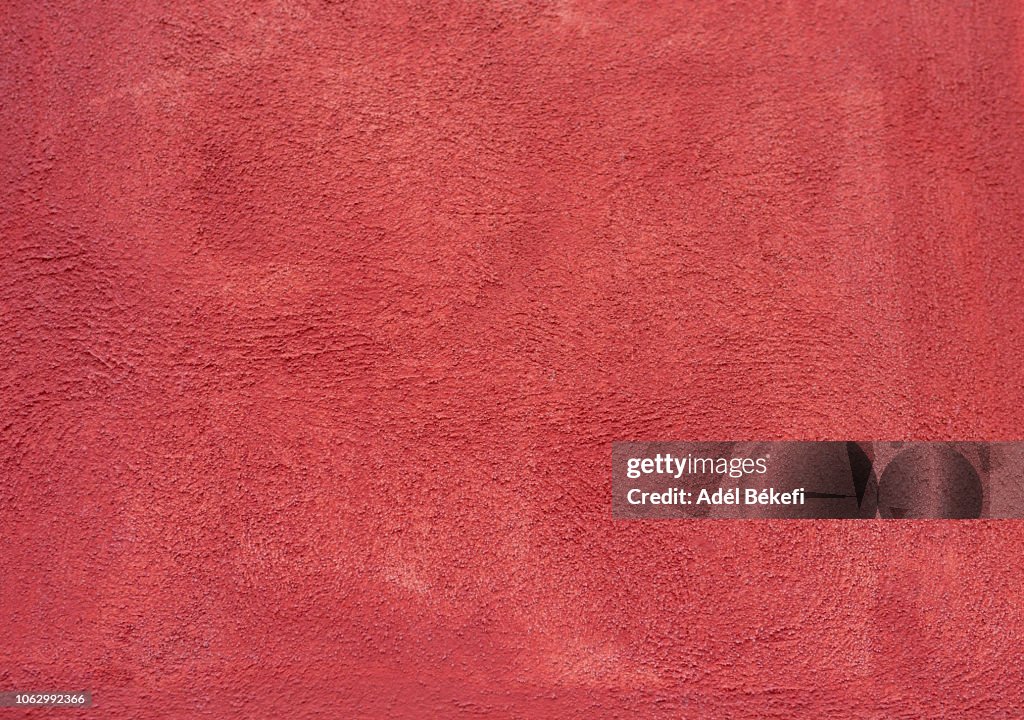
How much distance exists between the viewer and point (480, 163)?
1662 millimetres

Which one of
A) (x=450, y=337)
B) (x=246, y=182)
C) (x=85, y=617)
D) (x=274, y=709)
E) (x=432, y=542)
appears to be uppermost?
(x=246, y=182)

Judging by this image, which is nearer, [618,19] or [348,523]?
[348,523]

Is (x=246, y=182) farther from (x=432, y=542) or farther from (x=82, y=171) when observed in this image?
(x=432, y=542)

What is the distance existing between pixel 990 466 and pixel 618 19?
1.44 m

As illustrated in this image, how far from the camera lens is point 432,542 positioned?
5.24 ft

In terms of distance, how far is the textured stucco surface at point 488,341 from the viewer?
158 centimetres

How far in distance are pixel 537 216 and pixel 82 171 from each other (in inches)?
44.6

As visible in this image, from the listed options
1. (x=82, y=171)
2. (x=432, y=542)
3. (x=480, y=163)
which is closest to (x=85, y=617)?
(x=432, y=542)

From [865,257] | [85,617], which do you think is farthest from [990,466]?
[85,617]

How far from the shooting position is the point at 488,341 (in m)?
1.63

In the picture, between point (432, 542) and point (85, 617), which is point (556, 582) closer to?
point (432, 542)

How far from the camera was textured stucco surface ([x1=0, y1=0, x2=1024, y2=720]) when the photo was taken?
5.17ft

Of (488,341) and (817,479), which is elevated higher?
(488,341)

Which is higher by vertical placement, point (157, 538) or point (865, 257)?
point (865, 257)
